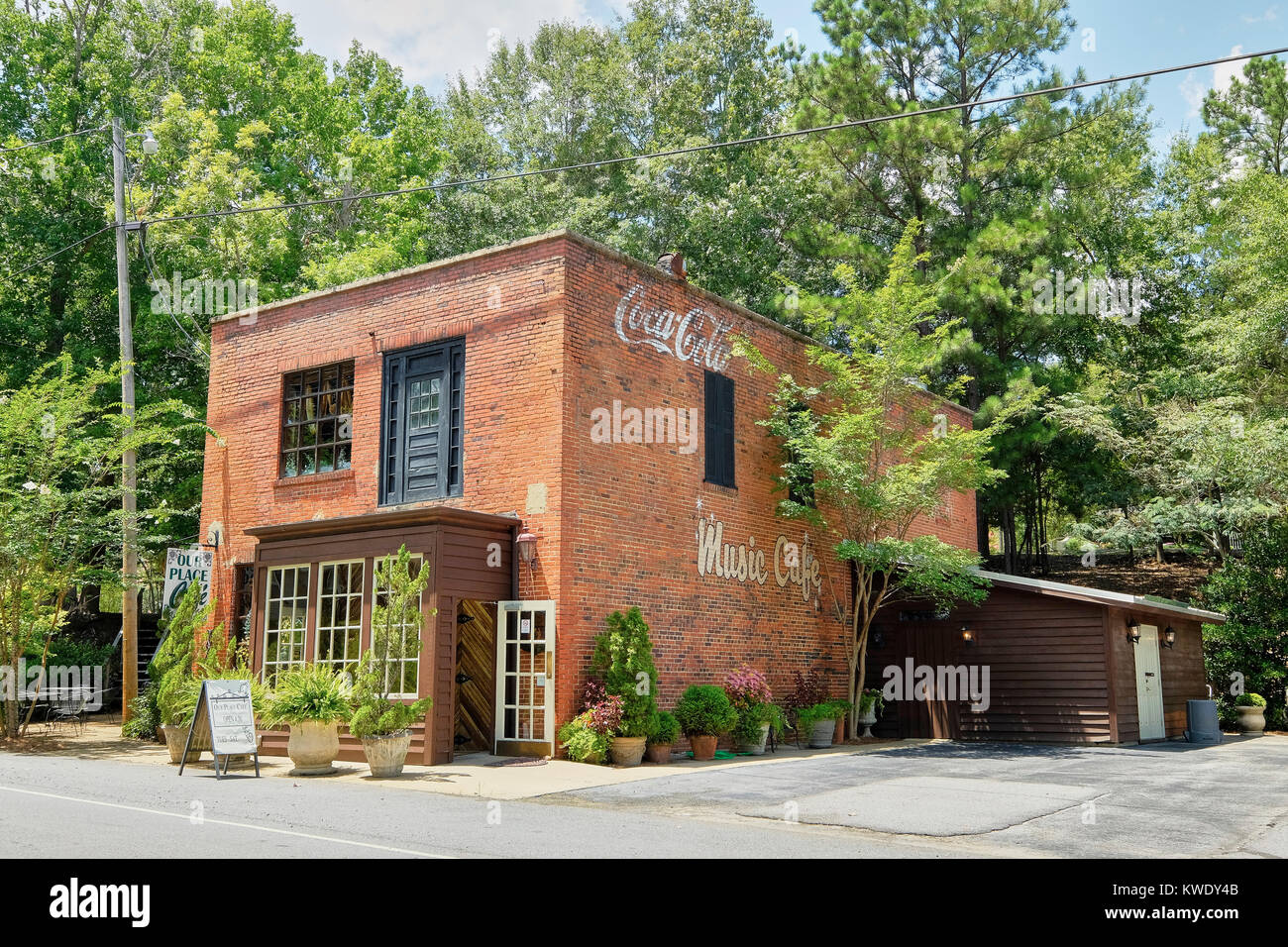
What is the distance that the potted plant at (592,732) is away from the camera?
13859mm

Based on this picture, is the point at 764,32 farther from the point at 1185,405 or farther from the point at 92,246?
the point at 92,246

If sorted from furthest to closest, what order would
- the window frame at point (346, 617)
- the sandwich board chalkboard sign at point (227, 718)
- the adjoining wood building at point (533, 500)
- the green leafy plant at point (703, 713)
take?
the green leafy plant at point (703, 713) < the window frame at point (346, 617) < the adjoining wood building at point (533, 500) < the sandwich board chalkboard sign at point (227, 718)

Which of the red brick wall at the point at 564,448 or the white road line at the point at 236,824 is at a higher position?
the red brick wall at the point at 564,448

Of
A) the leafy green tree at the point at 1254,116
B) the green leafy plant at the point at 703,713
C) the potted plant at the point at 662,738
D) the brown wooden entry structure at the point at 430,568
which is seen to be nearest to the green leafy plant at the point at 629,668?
the potted plant at the point at 662,738

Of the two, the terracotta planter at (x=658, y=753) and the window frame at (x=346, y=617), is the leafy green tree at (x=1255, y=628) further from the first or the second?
the window frame at (x=346, y=617)

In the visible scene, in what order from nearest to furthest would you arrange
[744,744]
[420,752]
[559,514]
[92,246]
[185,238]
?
[420,752] < [559,514] < [744,744] < [185,238] < [92,246]

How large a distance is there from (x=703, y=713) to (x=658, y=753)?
1254 mm

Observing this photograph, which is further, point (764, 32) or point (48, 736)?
point (764, 32)

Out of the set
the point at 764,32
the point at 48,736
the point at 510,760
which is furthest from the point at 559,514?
the point at 764,32

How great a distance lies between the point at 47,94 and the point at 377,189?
9.30 m

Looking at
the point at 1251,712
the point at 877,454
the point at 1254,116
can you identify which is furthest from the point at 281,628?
the point at 1254,116

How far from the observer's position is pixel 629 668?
1428cm

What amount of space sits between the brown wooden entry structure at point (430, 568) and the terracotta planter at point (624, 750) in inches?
82.8
